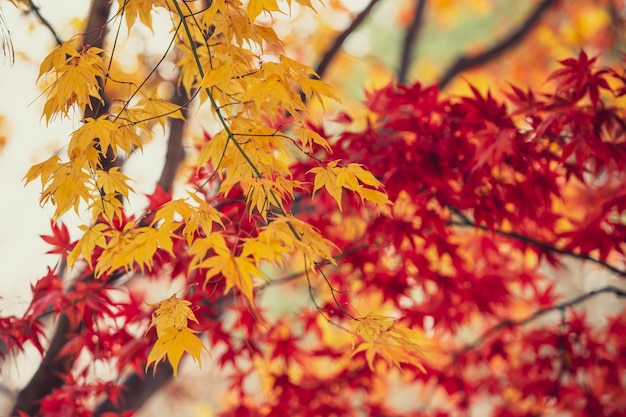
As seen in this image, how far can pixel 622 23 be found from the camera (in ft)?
13.8

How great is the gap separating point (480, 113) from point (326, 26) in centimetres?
239

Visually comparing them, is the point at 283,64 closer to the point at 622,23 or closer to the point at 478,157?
the point at 478,157

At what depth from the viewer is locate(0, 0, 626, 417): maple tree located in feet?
3.85

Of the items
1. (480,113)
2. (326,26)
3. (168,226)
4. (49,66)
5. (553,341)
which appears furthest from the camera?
(326,26)

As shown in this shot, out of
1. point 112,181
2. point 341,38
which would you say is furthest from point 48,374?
point 341,38

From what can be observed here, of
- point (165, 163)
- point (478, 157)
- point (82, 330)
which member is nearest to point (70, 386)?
point (82, 330)

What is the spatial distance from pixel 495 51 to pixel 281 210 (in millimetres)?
2367

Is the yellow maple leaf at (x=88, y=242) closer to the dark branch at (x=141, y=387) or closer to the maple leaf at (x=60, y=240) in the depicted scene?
the maple leaf at (x=60, y=240)

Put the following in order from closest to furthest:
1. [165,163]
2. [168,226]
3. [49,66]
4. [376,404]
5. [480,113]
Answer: [168,226] < [49,66] < [480,113] < [165,163] < [376,404]

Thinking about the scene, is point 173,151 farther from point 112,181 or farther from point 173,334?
point 173,334

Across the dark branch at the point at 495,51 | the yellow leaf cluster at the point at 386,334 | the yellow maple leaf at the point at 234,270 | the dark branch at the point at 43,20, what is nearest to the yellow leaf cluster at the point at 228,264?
the yellow maple leaf at the point at 234,270

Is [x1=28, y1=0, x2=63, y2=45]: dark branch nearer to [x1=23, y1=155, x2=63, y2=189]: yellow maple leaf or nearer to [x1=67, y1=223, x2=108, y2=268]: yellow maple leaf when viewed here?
[x1=23, y1=155, x2=63, y2=189]: yellow maple leaf

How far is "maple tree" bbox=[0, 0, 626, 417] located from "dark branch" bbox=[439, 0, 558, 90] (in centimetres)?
97

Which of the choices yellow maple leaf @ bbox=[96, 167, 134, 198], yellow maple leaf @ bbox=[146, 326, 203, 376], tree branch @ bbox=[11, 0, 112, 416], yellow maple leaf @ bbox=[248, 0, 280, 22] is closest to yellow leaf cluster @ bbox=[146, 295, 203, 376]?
yellow maple leaf @ bbox=[146, 326, 203, 376]
